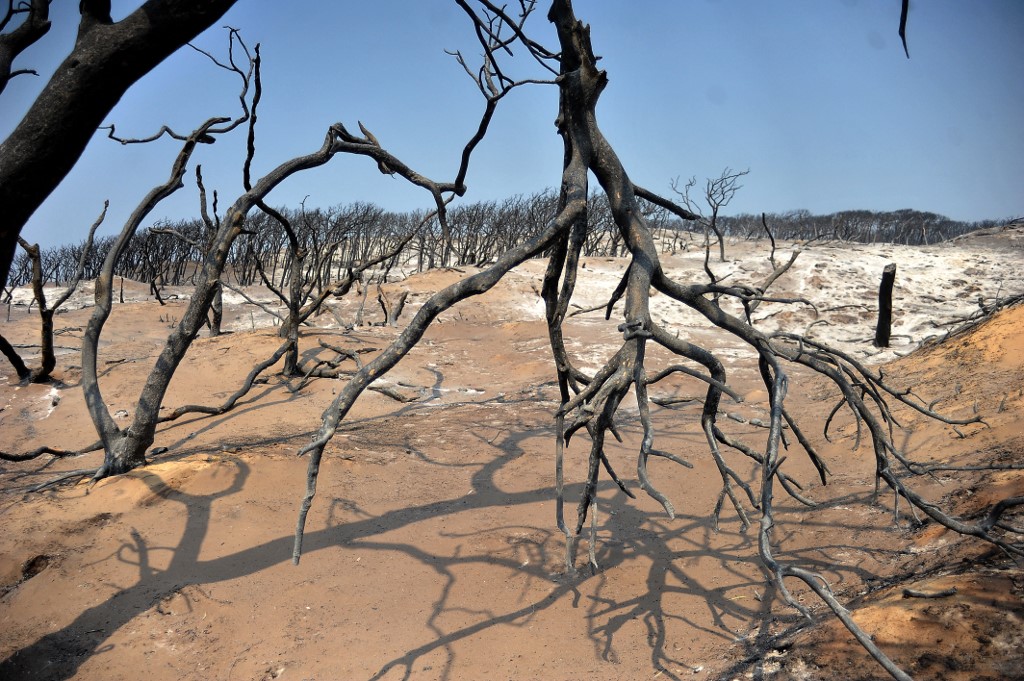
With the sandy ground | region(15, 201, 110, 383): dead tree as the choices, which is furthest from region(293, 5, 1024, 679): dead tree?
region(15, 201, 110, 383): dead tree

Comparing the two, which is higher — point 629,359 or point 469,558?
point 629,359

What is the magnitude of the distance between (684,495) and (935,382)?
305 centimetres

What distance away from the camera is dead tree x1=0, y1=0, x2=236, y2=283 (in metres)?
1.92

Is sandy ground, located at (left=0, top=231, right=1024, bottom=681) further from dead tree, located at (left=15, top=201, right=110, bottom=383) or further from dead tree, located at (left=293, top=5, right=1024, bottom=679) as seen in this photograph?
dead tree, located at (left=15, top=201, right=110, bottom=383)

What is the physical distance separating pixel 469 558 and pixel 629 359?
5.15 feet

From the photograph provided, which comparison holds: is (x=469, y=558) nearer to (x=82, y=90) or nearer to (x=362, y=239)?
(x=82, y=90)

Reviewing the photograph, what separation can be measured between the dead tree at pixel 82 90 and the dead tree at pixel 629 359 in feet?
3.84

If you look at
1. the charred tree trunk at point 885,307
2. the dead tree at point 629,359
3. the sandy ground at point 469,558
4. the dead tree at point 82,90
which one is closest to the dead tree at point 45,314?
the sandy ground at point 469,558

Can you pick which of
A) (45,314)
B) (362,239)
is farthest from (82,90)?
(362,239)

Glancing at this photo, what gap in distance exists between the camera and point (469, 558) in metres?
3.52

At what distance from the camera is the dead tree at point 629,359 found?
2.43 meters

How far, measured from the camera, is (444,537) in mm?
3738

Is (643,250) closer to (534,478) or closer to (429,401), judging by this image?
(534,478)

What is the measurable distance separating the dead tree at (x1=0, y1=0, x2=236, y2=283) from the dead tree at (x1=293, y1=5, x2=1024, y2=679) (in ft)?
3.84
